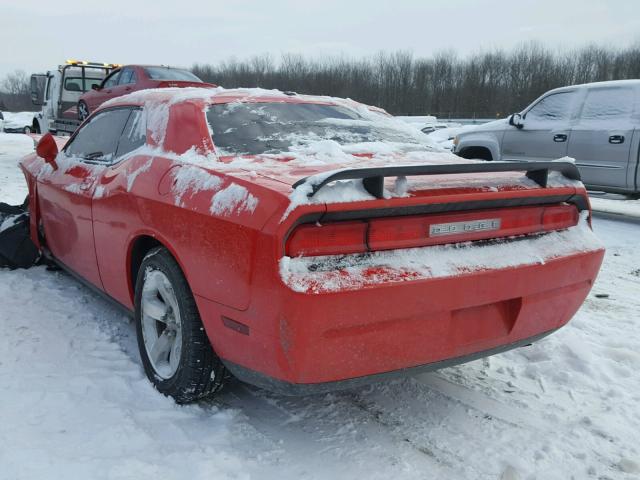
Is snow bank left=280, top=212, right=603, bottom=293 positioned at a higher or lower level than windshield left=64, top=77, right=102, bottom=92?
lower

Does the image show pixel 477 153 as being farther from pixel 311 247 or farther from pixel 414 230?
pixel 311 247

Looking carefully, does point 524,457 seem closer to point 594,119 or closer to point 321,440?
point 321,440

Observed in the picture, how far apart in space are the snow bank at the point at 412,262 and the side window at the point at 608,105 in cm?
587

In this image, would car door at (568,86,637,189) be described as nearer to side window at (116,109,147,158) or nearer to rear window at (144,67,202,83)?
side window at (116,109,147,158)

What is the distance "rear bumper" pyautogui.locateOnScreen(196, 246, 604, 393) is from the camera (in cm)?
199

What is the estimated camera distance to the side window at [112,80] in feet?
37.0

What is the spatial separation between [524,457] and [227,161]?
1839 mm

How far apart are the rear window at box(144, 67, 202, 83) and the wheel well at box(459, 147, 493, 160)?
4.99 m

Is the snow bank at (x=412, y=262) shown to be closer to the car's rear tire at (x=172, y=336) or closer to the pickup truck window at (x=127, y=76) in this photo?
the car's rear tire at (x=172, y=336)

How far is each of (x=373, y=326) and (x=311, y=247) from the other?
14.7 inches

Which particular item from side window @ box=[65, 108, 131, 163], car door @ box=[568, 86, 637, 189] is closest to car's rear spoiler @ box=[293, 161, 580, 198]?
side window @ box=[65, 108, 131, 163]

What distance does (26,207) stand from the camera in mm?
5473

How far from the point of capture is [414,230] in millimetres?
2201

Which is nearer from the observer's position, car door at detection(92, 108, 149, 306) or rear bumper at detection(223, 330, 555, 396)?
rear bumper at detection(223, 330, 555, 396)
